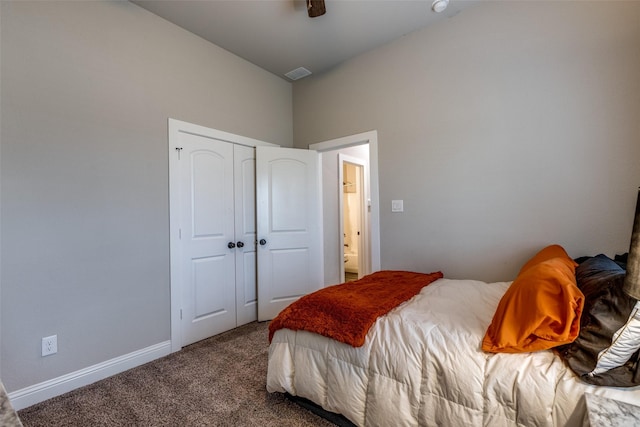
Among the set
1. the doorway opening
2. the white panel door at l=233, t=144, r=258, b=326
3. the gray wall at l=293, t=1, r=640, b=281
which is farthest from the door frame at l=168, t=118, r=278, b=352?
the gray wall at l=293, t=1, r=640, b=281

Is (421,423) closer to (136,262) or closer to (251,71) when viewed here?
(136,262)

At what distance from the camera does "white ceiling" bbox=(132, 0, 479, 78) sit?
2.42 meters

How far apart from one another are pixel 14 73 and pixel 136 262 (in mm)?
1473

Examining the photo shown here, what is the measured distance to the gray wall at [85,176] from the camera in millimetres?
1820

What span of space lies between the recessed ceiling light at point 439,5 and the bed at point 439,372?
90.7 inches

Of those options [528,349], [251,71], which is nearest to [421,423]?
[528,349]

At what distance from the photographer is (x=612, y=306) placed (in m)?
1.00

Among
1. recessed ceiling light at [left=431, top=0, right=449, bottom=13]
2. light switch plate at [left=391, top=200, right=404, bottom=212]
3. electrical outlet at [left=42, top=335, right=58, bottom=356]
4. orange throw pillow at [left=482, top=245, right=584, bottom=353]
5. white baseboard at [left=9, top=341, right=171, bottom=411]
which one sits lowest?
white baseboard at [left=9, top=341, right=171, bottom=411]

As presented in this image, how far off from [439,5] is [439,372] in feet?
9.03

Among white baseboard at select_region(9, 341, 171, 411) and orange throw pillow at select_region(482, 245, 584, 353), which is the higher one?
orange throw pillow at select_region(482, 245, 584, 353)

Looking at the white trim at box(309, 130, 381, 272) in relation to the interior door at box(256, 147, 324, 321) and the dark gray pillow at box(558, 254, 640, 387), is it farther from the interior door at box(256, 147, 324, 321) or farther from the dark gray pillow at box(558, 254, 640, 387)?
the dark gray pillow at box(558, 254, 640, 387)

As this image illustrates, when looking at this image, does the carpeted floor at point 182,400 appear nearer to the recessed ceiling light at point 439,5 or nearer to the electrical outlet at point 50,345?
the electrical outlet at point 50,345

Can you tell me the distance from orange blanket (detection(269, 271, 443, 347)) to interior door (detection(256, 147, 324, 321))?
146 cm

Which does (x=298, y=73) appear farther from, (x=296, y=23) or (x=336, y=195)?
(x=336, y=195)
